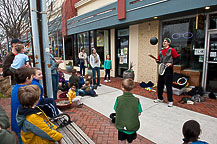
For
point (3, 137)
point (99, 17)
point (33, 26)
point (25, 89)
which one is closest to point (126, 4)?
point (99, 17)

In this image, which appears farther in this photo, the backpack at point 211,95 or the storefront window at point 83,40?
the storefront window at point 83,40

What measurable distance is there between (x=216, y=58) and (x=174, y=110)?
2.56m

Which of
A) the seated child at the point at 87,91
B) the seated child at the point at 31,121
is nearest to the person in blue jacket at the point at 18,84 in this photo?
the seated child at the point at 31,121

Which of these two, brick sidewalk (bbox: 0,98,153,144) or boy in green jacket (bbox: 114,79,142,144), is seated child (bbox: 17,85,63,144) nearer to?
boy in green jacket (bbox: 114,79,142,144)

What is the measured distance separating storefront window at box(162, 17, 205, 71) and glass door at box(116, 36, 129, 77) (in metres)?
2.26

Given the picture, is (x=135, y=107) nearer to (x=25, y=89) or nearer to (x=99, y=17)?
(x=25, y=89)

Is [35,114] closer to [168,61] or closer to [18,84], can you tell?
[18,84]

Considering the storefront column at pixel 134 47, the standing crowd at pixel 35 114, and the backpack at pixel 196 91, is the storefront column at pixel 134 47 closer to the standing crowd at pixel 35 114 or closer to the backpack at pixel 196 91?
the backpack at pixel 196 91

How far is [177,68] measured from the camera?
591 cm

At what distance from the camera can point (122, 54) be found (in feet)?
26.9

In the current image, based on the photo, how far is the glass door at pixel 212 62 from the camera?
4.90 meters

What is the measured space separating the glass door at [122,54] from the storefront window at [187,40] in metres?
2.26

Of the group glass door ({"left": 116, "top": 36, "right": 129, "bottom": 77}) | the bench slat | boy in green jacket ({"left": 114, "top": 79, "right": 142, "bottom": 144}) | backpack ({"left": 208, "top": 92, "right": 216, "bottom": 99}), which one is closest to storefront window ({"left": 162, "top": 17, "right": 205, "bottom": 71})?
backpack ({"left": 208, "top": 92, "right": 216, "bottom": 99})

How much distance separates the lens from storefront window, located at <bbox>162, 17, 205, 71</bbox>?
208 inches
